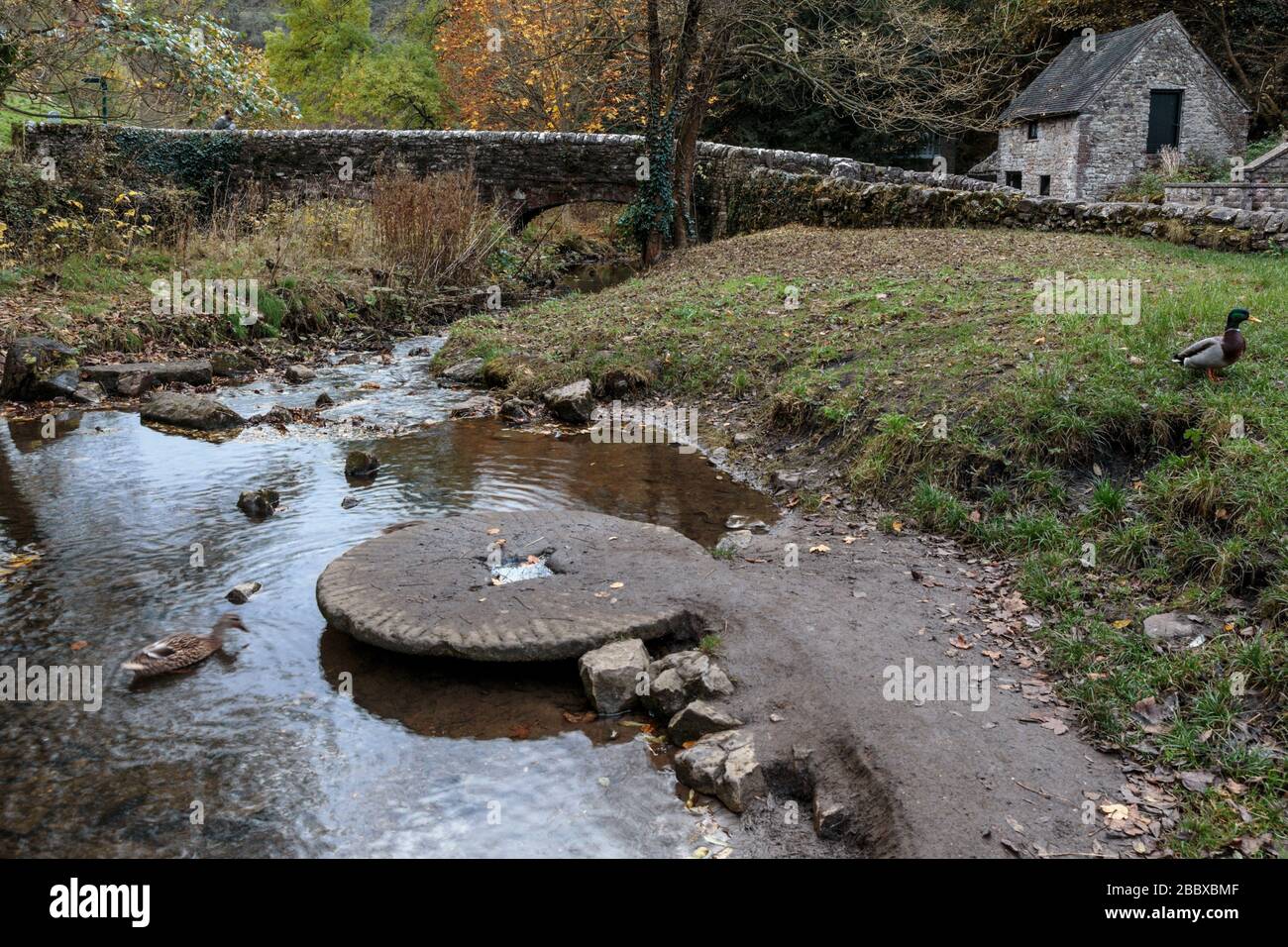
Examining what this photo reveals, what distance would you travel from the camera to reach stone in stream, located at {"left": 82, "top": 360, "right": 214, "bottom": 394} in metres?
11.7

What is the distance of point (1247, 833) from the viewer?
12.3 feet

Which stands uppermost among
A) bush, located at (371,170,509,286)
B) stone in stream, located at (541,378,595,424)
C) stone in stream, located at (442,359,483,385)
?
bush, located at (371,170,509,286)

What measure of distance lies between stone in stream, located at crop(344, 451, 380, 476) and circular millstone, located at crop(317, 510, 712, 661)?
83.1 inches

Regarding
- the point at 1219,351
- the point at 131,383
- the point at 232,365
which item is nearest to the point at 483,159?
the point at 232,365

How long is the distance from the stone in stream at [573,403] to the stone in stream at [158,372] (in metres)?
4.84

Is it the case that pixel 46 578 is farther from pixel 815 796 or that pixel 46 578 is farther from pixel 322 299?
pixel 322 299

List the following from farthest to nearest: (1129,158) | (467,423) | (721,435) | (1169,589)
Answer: (1129,158) < (467,423) < (721,435) < (1169,589)

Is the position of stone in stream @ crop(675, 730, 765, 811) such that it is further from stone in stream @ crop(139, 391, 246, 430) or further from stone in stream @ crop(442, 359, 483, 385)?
stone in stream @ crop(442, 359, 483, 385)

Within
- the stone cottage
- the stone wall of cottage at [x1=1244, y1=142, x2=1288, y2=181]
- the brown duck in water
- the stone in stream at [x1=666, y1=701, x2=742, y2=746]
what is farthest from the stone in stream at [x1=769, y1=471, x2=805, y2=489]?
the stone cottage

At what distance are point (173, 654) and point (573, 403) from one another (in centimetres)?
582

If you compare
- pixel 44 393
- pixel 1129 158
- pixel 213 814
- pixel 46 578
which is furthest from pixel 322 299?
pixel 1129 158

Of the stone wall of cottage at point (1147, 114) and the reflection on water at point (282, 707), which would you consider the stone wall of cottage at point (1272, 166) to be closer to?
the stone wall of cottage at point (1147, 114)

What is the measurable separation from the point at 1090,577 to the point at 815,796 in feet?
9.00

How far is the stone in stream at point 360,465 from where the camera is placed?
8.87 m
